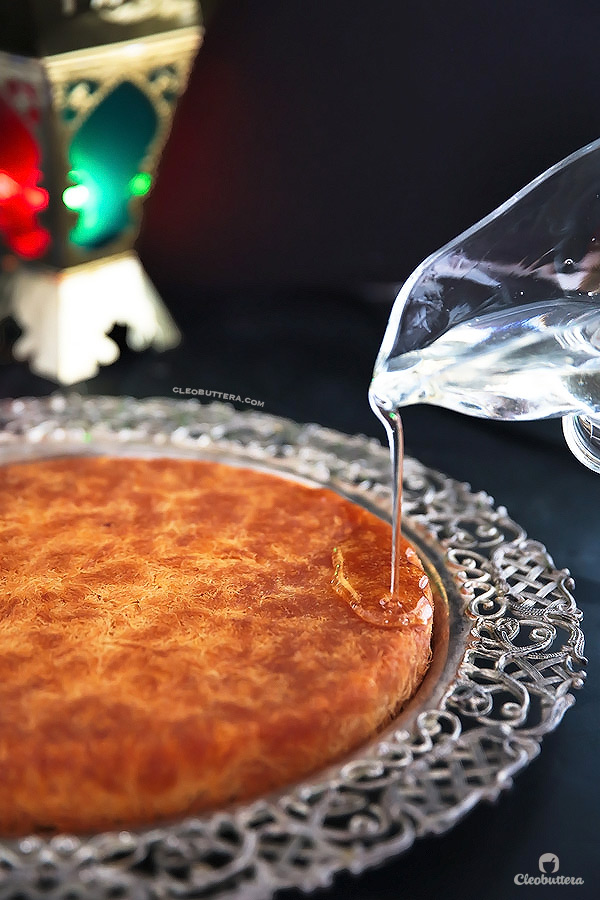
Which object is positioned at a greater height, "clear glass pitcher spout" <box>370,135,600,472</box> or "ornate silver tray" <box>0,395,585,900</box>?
"clear glass pitcher spout" <box>370,135,600,472</box>

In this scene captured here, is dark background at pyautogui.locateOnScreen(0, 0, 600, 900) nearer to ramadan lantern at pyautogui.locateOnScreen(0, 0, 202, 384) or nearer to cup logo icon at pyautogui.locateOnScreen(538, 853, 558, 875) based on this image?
ramadan lantern at pyautogui.locateOnScreen(0, 0, 202, 384)

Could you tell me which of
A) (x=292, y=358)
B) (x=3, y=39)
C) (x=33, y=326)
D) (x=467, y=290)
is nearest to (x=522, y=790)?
(x=467, y=290)

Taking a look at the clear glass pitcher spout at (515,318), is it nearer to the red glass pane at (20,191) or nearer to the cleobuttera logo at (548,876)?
the cleobuttera logo at (548,876)

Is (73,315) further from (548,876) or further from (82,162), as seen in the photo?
(548,876)

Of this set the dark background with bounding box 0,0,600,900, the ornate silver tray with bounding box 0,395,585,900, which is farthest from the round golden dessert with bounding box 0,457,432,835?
the dark background with bounding box 0,0,600,900

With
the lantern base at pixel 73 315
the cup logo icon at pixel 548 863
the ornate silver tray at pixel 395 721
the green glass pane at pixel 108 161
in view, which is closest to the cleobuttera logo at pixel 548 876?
the cup logo icon at pixel 548 863

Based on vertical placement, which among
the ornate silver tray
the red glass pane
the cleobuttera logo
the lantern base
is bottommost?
the cleobuttera logo

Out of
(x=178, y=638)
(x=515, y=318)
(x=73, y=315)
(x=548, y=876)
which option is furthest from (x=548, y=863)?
(x=73, y=315)
